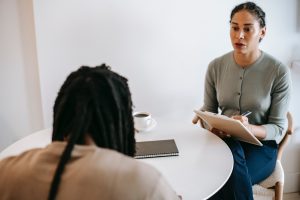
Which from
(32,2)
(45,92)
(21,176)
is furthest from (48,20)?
(21,176)

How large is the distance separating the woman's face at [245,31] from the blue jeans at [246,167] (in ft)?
1.55

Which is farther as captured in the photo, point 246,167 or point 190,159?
point 246,167

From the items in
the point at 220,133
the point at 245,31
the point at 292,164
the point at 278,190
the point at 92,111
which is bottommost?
the point at 292,164

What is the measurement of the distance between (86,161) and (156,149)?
0.67 meters

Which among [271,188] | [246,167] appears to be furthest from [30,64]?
[271,188]

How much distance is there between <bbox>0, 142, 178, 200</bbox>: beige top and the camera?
746mm

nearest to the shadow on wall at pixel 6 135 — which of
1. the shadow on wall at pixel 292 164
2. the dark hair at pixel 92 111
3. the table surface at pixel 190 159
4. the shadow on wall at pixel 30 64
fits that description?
the shadow on wall at pixel 30 64

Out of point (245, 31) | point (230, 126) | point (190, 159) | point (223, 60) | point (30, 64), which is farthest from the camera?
point (30, 64)

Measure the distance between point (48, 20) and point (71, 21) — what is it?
0.12 metres

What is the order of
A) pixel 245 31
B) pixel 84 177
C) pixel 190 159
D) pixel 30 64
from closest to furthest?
pixel 84 177
pixel 190 159
pixel 245 31
pixel 30 64

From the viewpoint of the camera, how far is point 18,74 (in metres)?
2.13

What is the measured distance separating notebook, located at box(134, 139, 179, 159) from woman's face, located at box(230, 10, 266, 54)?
0.64 m

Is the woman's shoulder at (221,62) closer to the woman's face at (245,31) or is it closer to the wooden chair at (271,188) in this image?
the woman's face at (245,31)

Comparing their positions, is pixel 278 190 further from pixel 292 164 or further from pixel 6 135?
pixel 6 135
